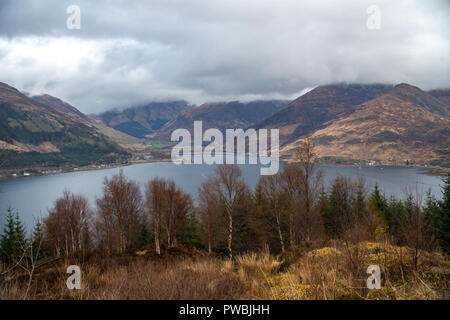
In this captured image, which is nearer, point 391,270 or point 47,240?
point 391,270

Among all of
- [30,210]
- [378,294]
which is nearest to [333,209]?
[378,294]

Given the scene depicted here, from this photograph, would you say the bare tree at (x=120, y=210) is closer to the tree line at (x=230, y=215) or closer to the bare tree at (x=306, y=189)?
the tree line at (x=230, y=215)

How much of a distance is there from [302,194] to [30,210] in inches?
2502

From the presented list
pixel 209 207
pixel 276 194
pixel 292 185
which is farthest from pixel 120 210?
pixel 292 185

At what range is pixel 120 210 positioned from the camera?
2402cm

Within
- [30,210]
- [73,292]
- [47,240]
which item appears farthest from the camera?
[30,210]

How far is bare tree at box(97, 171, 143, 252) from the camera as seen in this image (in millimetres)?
23675

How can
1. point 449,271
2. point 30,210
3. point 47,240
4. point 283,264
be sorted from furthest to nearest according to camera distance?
point 30,210, point 47,240, point 283,264, point 449,271

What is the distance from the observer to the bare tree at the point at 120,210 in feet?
77.7

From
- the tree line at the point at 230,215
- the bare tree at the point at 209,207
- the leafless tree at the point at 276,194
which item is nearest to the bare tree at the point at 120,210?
the tree line at the point at 230,215

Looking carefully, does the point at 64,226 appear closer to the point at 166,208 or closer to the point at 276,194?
the point at 166,208
